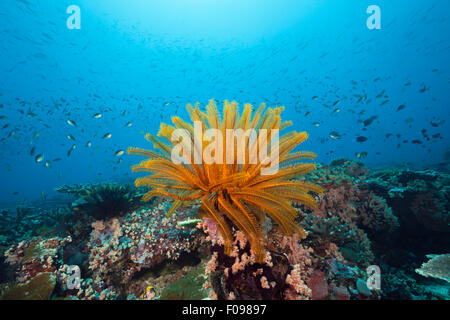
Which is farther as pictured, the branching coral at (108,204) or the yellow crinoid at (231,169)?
the branching coral at (108,204)

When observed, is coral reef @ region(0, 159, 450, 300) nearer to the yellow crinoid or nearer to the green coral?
the green coral

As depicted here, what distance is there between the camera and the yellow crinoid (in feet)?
8.51

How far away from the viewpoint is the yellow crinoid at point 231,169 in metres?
2.59

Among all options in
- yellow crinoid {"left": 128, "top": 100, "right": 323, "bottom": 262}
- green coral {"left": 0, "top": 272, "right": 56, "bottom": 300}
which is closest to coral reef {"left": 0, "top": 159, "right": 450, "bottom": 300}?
green coral {"left": 0, "top": 272, "right": 56, "bottom": 300}

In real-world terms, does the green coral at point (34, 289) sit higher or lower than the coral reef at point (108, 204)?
lower

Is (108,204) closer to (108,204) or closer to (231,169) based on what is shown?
(108,204)

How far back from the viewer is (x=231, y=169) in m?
2.87

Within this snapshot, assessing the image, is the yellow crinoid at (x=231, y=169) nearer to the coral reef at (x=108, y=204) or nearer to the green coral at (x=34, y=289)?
the green coral at (x=34, y=289)

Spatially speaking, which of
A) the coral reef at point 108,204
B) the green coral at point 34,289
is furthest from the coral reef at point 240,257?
the coral reef at point 108,204

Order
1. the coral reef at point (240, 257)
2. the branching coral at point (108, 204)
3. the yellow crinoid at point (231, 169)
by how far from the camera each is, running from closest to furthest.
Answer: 1. the coral reef at point (240, 257)
2. the yellow crinoid at point (231, 169)
3. the branching coral at point (108, 204)

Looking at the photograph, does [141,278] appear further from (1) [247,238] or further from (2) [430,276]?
(2) [430,276]

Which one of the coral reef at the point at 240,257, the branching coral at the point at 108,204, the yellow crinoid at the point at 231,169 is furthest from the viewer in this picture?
the branching coral at the point at 108,204
